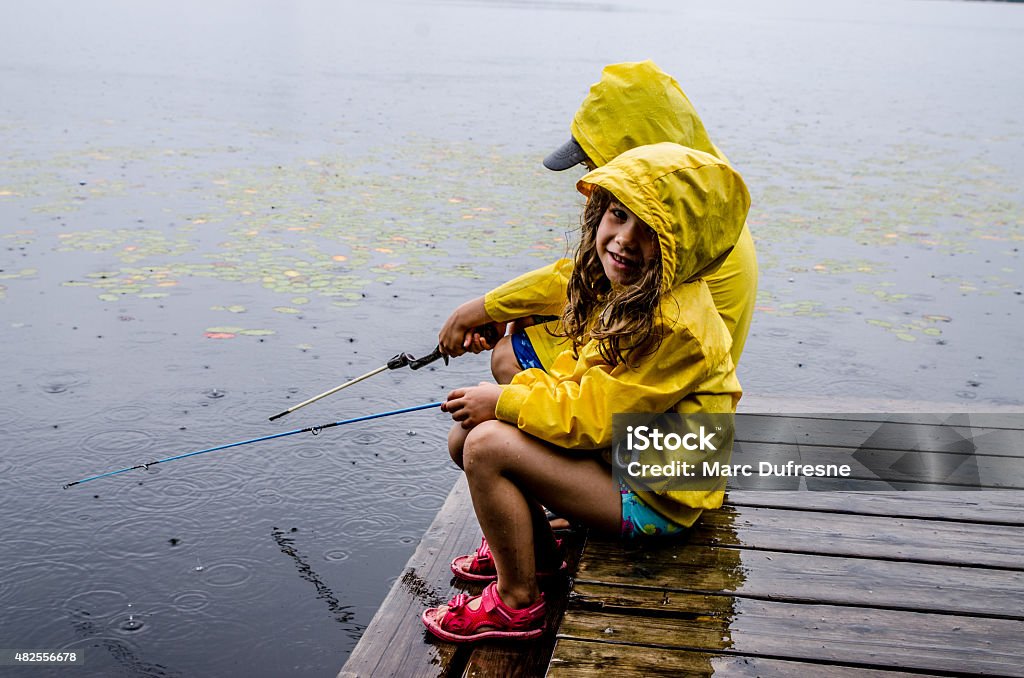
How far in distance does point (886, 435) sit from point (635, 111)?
123 centimetres

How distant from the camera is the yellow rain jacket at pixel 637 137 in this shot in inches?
107

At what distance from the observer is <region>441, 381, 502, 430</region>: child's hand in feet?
7.77

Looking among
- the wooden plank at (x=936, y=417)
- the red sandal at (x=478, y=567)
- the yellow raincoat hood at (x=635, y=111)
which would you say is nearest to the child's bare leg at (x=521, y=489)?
the red sandal at (x=478, y=567)

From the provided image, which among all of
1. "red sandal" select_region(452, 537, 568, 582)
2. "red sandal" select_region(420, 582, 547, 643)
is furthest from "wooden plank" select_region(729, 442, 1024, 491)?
"red sandal" select_region(420, 582, 547, 643)

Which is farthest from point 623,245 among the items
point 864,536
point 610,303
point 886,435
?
point 886,435

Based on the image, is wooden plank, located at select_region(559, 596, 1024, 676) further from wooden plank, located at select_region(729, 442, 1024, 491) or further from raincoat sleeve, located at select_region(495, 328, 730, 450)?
wooden plank, located at select_region(729, 442, 1024, 491)

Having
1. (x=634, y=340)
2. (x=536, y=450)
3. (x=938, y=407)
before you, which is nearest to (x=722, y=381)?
(x=634, y=340)

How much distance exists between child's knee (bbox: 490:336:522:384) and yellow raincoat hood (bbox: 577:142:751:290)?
2.61 feet

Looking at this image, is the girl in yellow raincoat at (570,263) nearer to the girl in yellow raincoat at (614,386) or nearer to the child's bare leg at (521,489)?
the girl in yellow raincoat at (614,386)

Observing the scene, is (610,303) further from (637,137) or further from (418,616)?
(418,616)

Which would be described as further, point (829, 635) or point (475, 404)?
point (475, 404)

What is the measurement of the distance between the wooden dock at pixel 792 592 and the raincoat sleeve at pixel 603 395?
33 cm

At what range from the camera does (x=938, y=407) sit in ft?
12.1

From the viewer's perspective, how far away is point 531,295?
2.96 m
